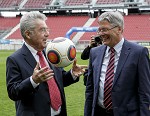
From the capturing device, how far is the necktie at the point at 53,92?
4.05 meters

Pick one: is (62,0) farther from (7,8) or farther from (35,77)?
(35,77)

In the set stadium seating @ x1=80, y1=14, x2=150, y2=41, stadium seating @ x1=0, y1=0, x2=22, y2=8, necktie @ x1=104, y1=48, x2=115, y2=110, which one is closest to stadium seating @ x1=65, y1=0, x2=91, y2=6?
stadium seating @ x1=80, y1=14, x2=150, y2=41

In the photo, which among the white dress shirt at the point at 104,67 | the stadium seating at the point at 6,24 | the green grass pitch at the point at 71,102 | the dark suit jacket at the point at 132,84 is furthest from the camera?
the stadium seating at the point at 6,24

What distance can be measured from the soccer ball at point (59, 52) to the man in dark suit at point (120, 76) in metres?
0.43

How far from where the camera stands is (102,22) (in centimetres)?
412

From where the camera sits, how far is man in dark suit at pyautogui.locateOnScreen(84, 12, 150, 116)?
3969mm

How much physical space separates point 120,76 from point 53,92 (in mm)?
816

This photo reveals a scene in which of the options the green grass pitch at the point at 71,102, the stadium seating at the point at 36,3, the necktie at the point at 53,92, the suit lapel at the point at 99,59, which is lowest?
the stadium seating at the point at 36,3

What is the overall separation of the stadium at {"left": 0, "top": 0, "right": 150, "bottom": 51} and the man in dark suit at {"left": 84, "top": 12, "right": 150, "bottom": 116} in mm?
33526

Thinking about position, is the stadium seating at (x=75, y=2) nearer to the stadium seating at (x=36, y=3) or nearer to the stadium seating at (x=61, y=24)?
the stadium seating at (x=61, y=24)

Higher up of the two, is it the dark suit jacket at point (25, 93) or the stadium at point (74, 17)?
the dark suit jacket at point (25, 93)

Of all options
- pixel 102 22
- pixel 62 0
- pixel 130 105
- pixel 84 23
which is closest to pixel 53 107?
pixel 130 105

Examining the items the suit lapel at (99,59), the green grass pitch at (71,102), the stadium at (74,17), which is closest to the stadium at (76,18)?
the stadium at (74,17)

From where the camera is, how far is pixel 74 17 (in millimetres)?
51031
